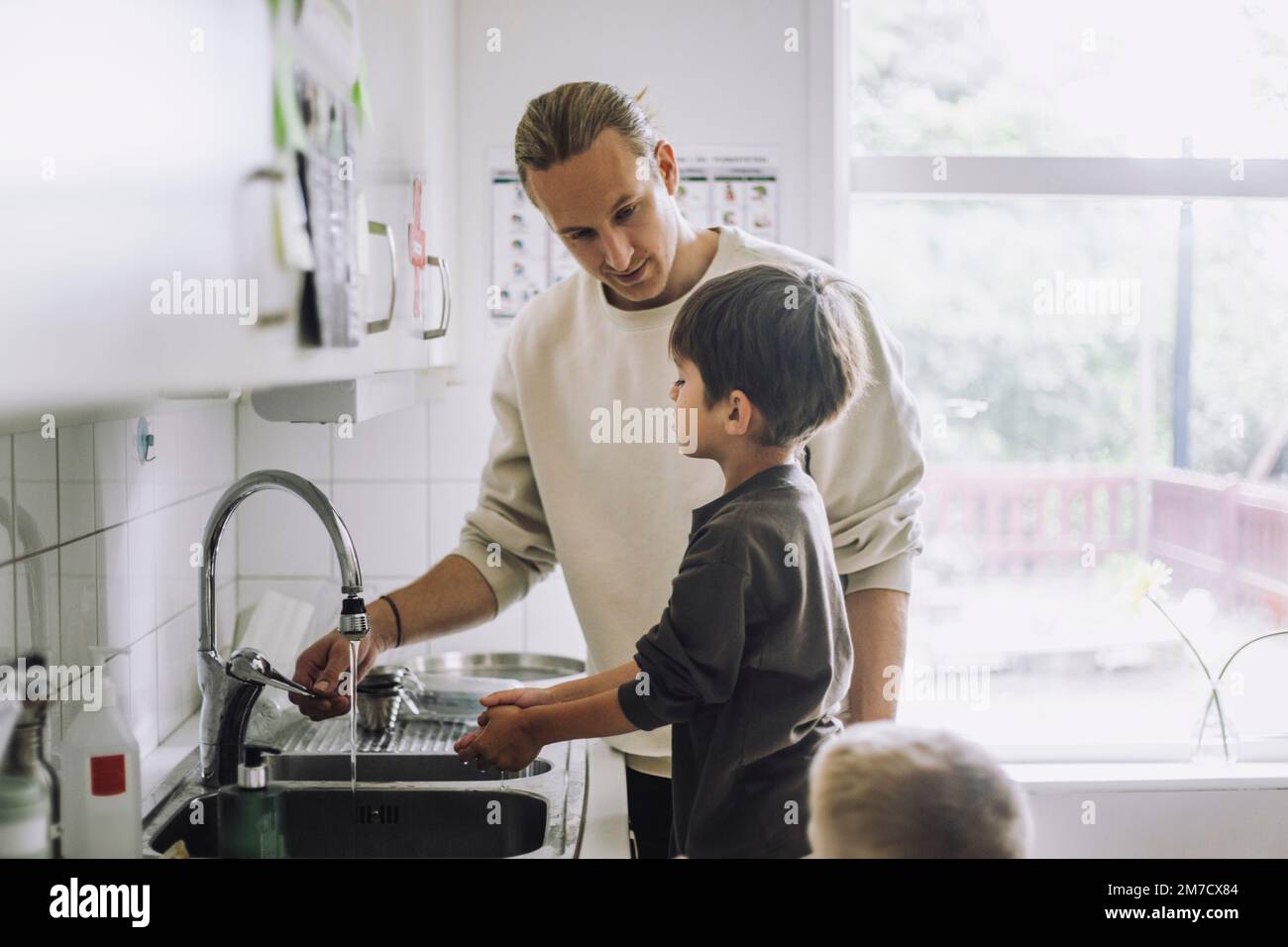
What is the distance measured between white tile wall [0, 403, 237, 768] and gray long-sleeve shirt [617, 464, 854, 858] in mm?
469

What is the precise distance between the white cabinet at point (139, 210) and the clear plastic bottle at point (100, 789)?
229 millimetres

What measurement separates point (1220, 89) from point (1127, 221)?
272 millimetres

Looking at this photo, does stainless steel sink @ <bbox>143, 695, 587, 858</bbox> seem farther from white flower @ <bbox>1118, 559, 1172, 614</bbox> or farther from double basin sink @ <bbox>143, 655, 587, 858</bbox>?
white flower @ <bbox>1118, 559, 1172, 614</bbox>

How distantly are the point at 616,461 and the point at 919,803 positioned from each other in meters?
0.52

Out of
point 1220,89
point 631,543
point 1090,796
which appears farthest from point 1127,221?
point 631,543

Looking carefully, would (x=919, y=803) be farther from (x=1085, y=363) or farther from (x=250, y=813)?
(x=1085, y=363)

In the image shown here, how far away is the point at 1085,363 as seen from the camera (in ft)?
6.48

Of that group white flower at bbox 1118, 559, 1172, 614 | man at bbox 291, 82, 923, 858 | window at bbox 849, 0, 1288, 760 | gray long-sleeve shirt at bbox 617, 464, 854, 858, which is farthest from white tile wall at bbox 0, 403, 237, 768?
white flower at bbox 1118, 559, 1172, 614

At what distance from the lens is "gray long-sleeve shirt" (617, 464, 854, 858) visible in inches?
35.4

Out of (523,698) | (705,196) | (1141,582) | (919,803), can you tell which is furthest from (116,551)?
(1141,582)
